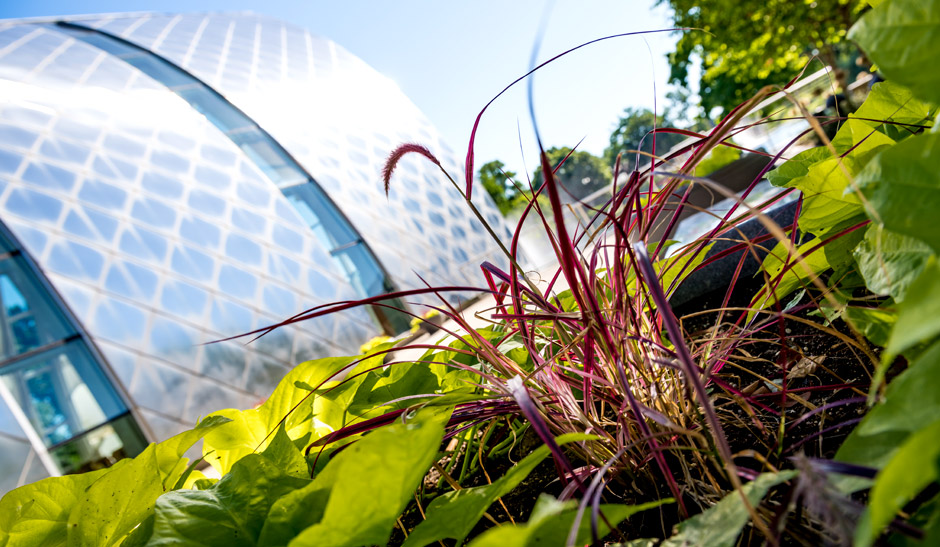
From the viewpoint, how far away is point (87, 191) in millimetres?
5004

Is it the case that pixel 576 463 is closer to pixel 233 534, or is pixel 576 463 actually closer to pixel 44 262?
pixel 233 534

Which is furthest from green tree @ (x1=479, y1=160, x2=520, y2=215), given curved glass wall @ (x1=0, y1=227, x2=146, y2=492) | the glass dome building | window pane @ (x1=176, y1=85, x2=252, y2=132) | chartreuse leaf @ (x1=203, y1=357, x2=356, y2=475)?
chartreuse leaf @ (x1=203, y1=357, x2=356, y2=475)

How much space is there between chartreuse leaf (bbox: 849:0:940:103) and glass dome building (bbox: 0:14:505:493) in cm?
506

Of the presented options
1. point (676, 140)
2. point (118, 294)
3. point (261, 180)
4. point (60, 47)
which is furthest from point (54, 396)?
point (676, 140)

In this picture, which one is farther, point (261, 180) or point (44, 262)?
point (261, 180)

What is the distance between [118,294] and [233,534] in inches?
204

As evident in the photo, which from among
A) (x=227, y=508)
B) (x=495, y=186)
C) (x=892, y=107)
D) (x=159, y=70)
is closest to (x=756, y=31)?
(x=495, y=186)

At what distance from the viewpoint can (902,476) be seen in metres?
0.15

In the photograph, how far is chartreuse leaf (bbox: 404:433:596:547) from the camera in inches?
10.7

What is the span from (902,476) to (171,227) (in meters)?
6.00

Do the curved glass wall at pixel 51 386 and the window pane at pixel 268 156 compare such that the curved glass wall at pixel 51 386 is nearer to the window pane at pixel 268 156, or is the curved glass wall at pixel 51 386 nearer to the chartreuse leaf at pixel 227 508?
the window pane at pixel 268 156

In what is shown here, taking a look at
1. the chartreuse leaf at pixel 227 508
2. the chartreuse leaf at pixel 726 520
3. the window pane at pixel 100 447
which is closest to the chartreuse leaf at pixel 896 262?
the chartreuse leaf at pixel 726 520

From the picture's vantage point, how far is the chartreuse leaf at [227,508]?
32 cm

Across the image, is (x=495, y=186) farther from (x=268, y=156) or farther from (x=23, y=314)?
(x=23, y=314)
